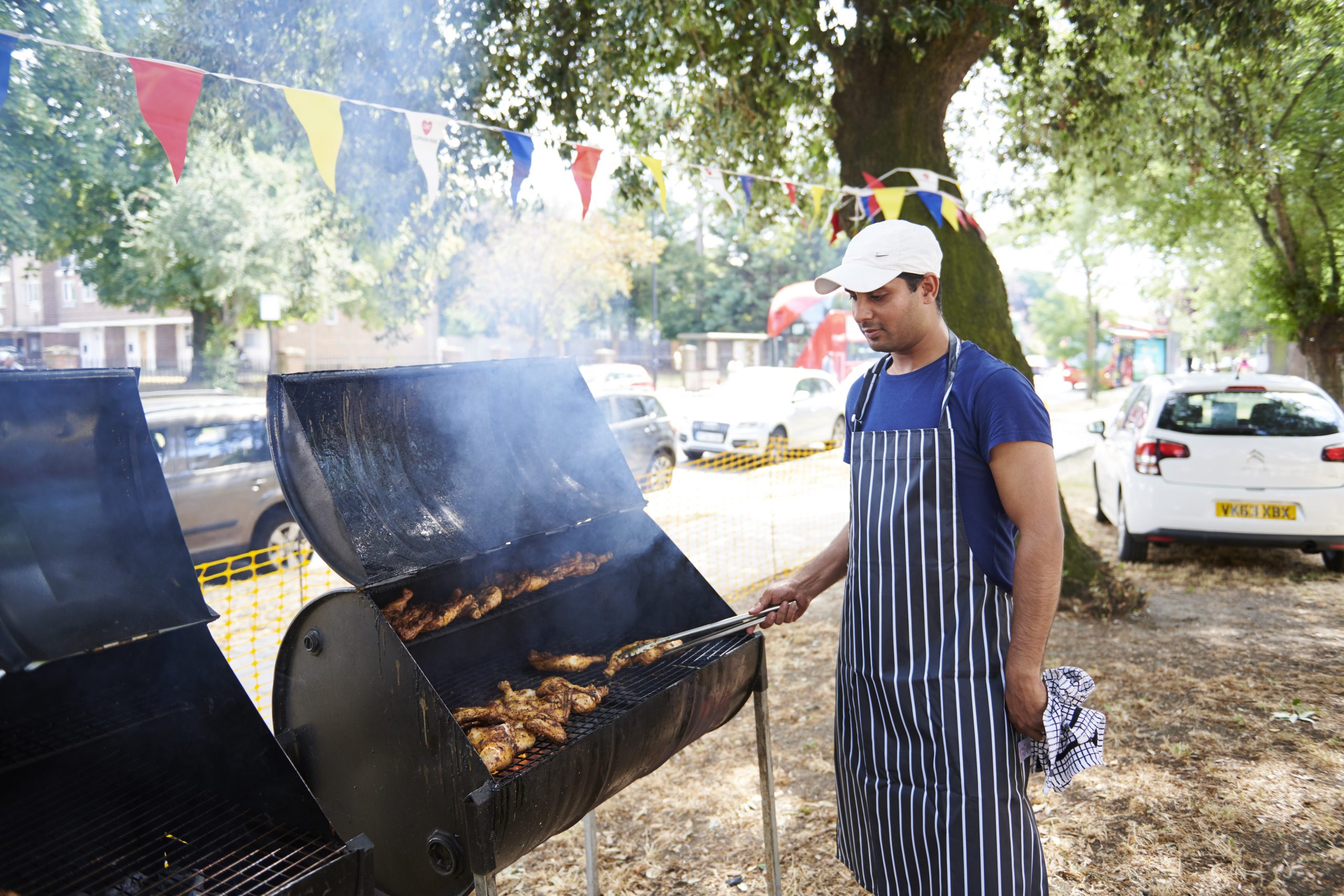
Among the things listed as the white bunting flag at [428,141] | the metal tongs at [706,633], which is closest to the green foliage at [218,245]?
the white bunting flag at [428,141]

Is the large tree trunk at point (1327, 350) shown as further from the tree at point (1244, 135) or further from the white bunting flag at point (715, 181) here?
the white bunting flag at point (715, 181)

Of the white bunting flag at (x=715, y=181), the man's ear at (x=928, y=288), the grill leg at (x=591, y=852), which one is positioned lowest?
the grill leg at (x=591, y=852)

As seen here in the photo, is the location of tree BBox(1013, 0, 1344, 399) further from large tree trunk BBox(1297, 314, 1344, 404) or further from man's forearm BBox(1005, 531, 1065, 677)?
man's forearm BBox(1005, 531, 1065, 677)

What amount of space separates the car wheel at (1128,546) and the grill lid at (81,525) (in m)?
6.98

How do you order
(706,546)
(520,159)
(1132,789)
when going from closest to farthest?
(1132,789) < (520,159) < (706,546)

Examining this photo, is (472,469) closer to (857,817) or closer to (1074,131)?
→ (857,817)

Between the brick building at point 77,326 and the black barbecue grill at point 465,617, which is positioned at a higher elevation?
the brick building at point 77,326

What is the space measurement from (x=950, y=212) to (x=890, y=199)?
1.49ft

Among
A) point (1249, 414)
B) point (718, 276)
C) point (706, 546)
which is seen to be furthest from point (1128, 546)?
point (718, 276)

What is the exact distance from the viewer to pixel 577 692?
8.18 ft

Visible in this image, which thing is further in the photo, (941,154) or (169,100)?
(941,154)

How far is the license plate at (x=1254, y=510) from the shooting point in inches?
250

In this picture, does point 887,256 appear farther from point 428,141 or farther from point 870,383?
point 428,141

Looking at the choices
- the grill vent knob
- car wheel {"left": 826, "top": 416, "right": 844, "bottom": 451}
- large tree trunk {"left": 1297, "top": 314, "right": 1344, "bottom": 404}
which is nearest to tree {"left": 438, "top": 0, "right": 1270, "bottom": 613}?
the grill vent knob
